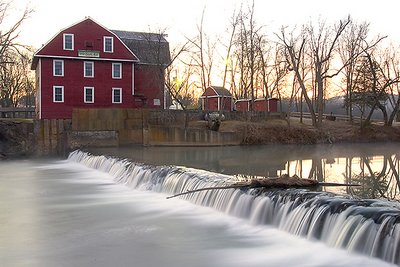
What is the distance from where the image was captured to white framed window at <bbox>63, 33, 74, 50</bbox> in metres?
40.1

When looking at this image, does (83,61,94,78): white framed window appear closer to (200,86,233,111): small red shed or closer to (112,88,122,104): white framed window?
(112,88,122,104): white framed window

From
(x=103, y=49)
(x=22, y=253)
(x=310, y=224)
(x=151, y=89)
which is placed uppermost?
(x=103, y=49)

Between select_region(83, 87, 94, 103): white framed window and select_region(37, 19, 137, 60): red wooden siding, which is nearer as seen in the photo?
select_region(37, 19, 137, 60): red wooden siding

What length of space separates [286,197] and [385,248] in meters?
3.29

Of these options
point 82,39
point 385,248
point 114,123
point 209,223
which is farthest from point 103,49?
point 385,248

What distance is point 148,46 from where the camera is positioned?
47.0 m

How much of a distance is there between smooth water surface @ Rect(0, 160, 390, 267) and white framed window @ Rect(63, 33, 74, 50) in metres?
25.1

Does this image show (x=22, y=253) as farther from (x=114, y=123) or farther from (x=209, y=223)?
(x=114, y=123)

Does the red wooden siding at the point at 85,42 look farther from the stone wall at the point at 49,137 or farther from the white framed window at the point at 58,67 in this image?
the stone wall at the point at 49,137

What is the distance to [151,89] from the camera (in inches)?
1758

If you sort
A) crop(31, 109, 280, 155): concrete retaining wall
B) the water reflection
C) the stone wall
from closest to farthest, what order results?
the water reflection < crop(31, 109, 280, 155): concrete retaining wall < the stone wall

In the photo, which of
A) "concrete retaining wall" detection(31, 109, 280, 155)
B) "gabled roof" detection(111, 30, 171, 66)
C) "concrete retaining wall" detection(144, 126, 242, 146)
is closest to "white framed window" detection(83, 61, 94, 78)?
"gabled roof" detection(111, 30, 171, 66)

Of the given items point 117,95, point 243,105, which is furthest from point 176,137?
point 243,105

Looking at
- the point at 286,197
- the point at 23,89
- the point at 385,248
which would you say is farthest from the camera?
the point at 23,89
